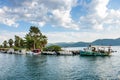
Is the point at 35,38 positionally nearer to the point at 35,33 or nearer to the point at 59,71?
the point at 35,33

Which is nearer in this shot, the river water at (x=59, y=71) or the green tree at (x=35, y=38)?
the river water at (x=59, y=71)

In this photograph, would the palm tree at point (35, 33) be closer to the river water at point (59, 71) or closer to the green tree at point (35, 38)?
the green tree at point (35, 38)

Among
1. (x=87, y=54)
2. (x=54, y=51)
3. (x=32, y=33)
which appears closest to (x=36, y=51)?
(x=54, y=51)

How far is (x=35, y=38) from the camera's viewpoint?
19000 centimetres

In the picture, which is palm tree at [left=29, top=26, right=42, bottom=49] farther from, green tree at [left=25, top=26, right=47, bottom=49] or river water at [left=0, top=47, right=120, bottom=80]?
river water at [left=0, top=47, right=120, bottom=80]

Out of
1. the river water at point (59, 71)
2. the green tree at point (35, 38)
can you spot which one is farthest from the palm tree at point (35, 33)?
the river water at point (59, 71)

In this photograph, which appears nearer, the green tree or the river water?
the river water

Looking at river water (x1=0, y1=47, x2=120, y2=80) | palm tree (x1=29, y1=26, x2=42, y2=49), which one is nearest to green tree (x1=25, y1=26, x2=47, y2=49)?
palm tree (x1=29, y1=26, x2=42, y2=49)

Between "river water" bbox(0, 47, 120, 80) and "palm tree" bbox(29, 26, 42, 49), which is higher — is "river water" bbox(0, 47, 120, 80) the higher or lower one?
the lower one

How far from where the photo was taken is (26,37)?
19062 centimetres

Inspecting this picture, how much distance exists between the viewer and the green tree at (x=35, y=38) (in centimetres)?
18650

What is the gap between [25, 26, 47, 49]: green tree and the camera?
186 metres

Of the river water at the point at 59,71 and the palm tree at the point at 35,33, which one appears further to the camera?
the palm tree at the point at 35,33

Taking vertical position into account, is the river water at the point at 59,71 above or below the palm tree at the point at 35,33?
below
